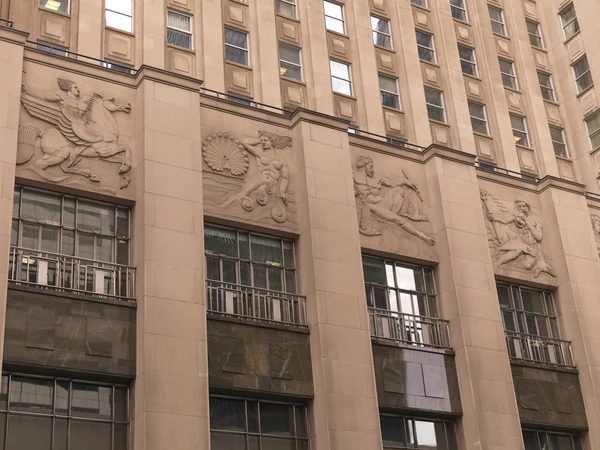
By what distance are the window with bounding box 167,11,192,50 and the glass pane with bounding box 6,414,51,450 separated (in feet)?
56.0

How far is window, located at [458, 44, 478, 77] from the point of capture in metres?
41.3

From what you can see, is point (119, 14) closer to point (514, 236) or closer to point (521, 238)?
point (514, 236)

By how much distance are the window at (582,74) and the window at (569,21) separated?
1.74 metres

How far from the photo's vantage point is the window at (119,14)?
32.8 meters

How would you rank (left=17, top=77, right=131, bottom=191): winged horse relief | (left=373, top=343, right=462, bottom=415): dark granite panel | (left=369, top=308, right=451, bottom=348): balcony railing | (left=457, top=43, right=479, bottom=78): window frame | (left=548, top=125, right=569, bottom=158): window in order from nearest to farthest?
(left=17, top=77, right=131, bottom=191): winged horse relief < (left=373, top=343, right=462, bottom=415): dark granite panel < (left=369, top=308, right=451, bottom=348): balcony railing < (left=457, top=43, right=479, bottom=78): window frame < (left=548, top=125, right=569, bottom=158): window

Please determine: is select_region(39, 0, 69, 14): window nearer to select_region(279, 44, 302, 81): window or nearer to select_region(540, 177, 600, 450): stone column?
select_region(279, 44, 302, 81): window

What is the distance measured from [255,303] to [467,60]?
68.0 feet

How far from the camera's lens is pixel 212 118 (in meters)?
27.5

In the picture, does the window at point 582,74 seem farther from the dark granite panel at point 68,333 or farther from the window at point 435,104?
the dark granite panel at point 68,333

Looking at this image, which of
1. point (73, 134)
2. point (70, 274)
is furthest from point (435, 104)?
point (70, 274)

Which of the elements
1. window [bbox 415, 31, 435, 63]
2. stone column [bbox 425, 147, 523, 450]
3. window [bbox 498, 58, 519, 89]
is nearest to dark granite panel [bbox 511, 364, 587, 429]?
stone column [bbox 425, 147, 523, 450]

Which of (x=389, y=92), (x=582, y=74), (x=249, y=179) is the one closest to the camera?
(x=249, y=179)

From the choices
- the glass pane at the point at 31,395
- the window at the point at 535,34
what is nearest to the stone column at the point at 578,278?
the window at the point at 535,34

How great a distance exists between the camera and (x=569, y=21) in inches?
1804
